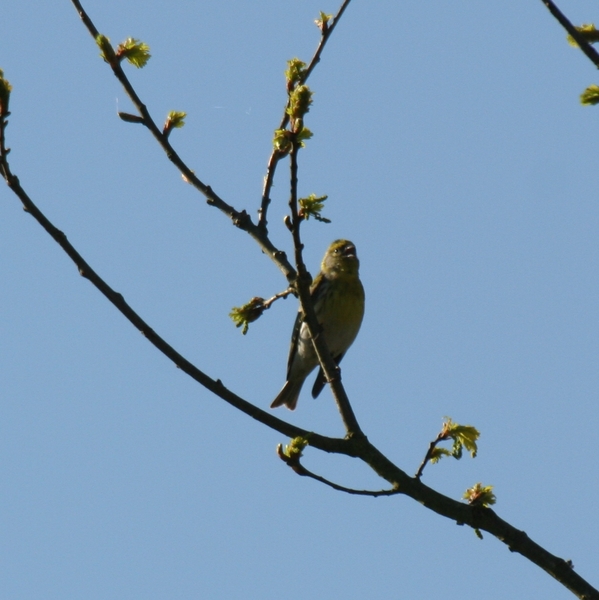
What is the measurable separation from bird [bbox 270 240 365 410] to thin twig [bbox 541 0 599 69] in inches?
259

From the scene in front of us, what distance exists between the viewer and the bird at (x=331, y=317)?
9.66 m

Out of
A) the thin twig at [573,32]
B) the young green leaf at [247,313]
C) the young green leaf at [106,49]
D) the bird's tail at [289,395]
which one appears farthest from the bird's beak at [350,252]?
the thin twig at [573,32]

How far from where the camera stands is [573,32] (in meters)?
2.73

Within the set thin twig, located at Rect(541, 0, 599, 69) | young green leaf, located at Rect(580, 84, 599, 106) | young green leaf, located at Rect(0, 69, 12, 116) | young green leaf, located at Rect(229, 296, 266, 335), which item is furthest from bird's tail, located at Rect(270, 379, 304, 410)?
thin twig, located at Rect(541, 0, 599, 69)

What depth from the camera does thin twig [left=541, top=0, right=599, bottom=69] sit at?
2.69 meters

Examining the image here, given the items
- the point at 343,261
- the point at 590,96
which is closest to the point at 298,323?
the point at 343,261

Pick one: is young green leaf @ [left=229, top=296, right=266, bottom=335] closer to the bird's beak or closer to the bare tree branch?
the bare tree branch

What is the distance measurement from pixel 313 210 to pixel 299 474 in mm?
1116

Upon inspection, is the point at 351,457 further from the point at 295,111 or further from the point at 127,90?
the point at 127,90

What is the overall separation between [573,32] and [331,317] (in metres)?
6.99

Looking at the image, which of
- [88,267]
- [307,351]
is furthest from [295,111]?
[307,351]

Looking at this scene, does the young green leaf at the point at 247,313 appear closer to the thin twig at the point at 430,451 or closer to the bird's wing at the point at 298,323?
the thin twig at the point at 430,451

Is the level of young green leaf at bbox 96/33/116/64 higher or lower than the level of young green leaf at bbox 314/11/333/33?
lower

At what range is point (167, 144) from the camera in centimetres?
462
